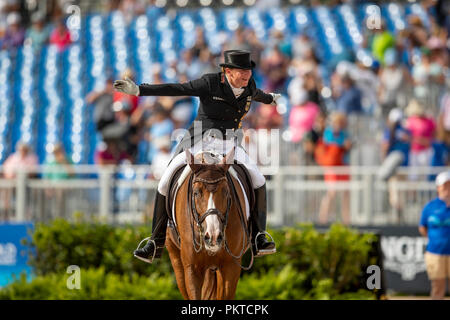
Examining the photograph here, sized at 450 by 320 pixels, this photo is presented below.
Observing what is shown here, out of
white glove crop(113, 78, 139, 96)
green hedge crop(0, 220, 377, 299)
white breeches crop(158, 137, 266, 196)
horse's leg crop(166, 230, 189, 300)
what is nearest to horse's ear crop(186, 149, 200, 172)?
white breeches crop(158, 137, 266, 196)

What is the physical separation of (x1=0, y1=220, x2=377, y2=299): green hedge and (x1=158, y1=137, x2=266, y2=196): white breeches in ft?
9.17

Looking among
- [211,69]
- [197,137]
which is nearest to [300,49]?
[211,69]

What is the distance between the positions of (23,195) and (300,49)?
23.5ft

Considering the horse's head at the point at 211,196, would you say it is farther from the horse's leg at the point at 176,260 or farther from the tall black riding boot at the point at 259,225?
the horse's leg at the point at 176,260

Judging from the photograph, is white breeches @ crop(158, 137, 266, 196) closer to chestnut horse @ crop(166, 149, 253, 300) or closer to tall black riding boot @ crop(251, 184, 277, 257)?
tall black riding boot @ crop(251, 184, 277, 257)

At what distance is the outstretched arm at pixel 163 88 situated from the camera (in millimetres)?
7520

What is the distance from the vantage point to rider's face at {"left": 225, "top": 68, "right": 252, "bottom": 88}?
7969mm

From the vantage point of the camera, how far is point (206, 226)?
24.2ft

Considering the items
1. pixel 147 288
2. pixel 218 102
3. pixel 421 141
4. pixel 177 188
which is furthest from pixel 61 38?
pixel 218 102

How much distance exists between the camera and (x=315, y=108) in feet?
53.5

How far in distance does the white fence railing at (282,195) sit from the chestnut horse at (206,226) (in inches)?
261

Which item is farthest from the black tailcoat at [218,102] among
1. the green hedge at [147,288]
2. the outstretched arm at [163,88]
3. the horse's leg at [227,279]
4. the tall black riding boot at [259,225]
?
the green hedge at [147,288]

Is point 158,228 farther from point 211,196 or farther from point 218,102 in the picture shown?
point 218,102

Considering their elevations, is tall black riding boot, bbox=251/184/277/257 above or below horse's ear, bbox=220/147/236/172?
below
